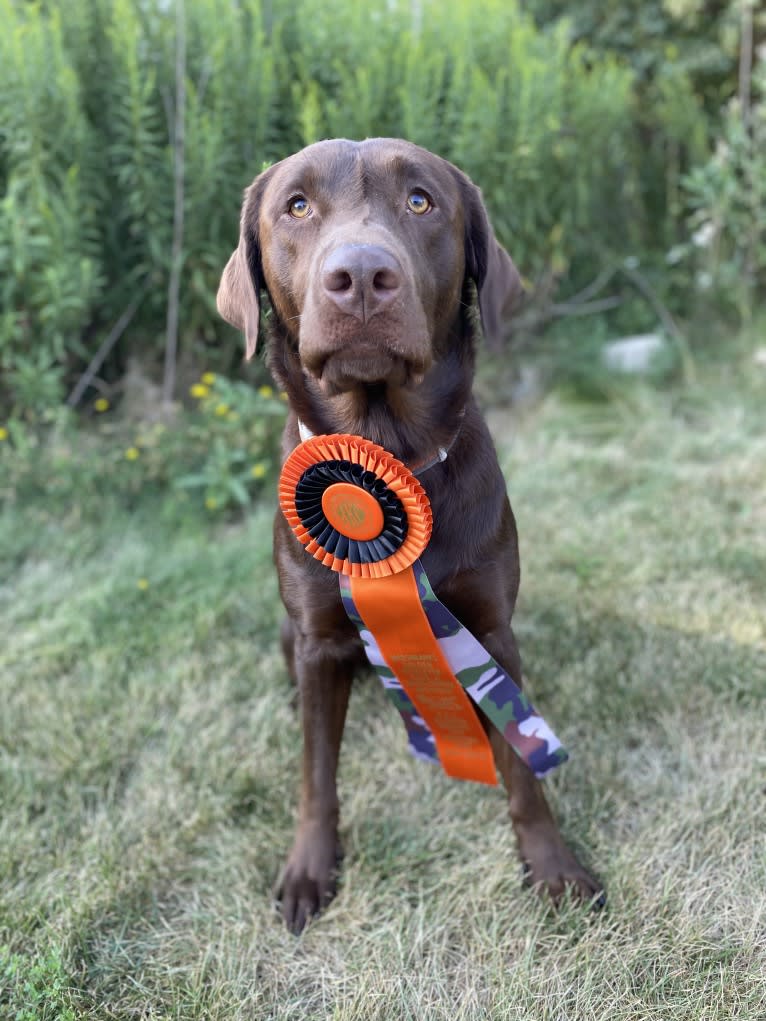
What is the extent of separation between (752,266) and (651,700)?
12.5ft

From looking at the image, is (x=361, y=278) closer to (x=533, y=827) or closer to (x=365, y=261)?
(x=365, y=261)

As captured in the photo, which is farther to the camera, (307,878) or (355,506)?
(307,878)

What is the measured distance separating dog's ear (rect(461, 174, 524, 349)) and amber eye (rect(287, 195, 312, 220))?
37 cm

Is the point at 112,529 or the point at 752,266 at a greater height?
the point at 752,266

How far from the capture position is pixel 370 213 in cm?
160

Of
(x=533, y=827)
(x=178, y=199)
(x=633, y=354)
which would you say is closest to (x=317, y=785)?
(x=533, y=827)

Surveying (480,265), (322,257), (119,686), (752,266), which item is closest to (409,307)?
(322,257)

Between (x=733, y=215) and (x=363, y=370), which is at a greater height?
(x=363, y=370)

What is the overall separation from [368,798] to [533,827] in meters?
0.46

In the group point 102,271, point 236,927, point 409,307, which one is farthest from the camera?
point 102,271

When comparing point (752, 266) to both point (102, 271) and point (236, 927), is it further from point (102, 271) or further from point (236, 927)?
point (236, 927)

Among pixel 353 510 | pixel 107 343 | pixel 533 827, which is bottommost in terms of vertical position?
pixel 533 827

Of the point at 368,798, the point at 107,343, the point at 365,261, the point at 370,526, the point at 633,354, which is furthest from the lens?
the point at 633,354

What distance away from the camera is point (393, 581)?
1.67 meters
